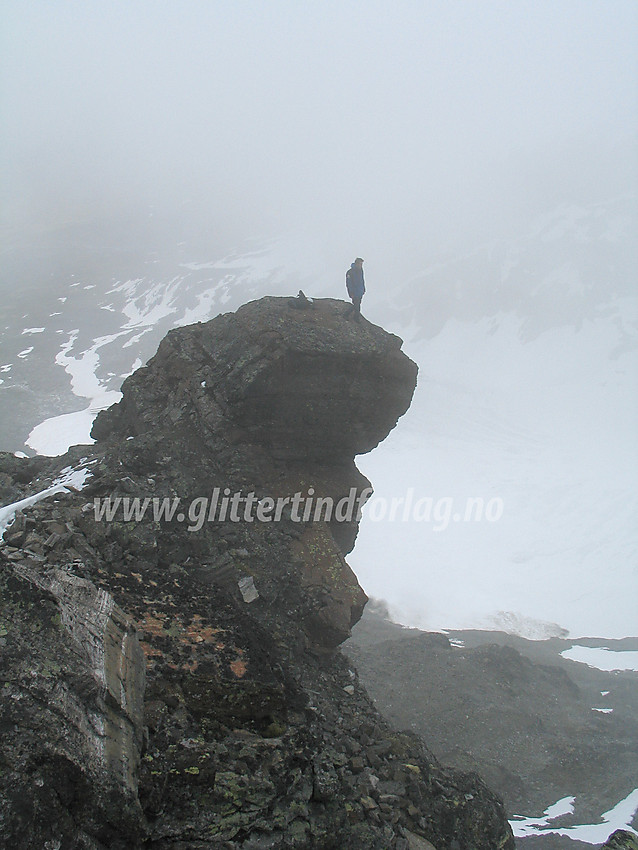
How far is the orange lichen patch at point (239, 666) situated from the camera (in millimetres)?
11128

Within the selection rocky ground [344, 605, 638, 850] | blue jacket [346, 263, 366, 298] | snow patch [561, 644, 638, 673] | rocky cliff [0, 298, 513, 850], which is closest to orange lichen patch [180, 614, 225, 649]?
rocky cliff [0, 298, 513, 850]

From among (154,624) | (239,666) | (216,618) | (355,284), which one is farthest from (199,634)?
(355,284)

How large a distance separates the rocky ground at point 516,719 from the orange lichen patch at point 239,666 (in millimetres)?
18071

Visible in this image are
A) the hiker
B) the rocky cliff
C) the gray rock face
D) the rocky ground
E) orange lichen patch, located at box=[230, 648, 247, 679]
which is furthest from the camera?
the rocky ground

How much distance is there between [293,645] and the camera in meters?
14.2

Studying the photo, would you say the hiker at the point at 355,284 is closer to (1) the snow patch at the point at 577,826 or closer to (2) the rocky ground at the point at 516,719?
(2) the rocky ground at the point at 516,719

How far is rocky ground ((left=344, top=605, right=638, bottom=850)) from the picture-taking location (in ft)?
82.8

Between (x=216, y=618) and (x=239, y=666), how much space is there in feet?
5.53

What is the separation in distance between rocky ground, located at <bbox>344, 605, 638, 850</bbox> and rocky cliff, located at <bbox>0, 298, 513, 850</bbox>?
14700mm

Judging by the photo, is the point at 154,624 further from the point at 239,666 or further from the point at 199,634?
the point at 239,666

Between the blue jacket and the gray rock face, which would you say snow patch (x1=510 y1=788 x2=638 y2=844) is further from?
the blue jacket

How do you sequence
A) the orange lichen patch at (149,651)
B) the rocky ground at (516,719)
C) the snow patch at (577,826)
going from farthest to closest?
the rocky ground at (516,719)
the snow patch at (577,826)
the orange lichen patch at (149,651)

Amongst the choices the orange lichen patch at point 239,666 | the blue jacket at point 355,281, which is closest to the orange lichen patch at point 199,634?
the orange lichen patch at point 239,666

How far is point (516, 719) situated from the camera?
30.7m
